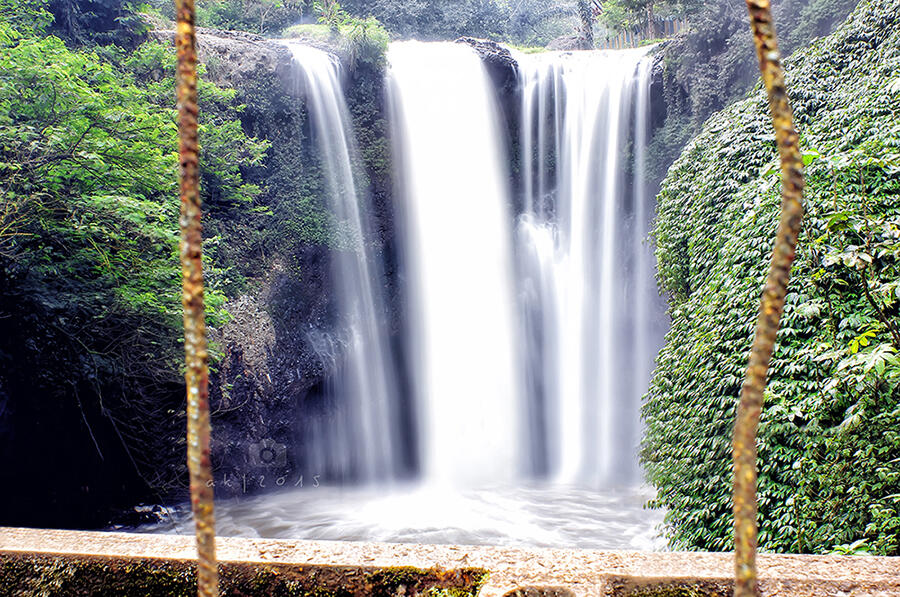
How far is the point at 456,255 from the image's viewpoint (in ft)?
43.0

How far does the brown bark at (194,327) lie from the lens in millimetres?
725

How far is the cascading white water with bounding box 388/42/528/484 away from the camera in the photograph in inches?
501

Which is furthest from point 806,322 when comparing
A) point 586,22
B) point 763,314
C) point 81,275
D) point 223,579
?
point 586,22

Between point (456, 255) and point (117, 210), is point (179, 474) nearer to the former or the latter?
point (117, 210)

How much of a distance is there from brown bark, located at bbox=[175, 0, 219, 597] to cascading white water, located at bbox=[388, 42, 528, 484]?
1198cm

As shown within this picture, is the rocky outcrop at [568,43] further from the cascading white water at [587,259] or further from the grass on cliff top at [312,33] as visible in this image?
the grass on cliff top at [312,33]

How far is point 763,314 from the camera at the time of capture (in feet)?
2.31

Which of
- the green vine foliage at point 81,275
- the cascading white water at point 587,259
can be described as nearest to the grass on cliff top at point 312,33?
the cascading white water at point 587,259

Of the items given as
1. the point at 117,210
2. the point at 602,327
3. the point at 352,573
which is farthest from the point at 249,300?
the point at 352,573

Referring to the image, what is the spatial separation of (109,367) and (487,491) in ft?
21.4

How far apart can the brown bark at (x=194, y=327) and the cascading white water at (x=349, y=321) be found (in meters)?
11.4

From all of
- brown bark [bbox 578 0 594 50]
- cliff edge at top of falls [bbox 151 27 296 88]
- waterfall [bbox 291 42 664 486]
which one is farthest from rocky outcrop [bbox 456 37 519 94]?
brown bark [bbox 578 0 594 50]

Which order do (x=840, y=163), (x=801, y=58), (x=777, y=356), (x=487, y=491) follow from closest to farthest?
1. (x=840, y=163)
2. (x=777, y=356)
3. (x=801, y=58)
4. (x=487, y=491)

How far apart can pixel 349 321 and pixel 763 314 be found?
11.9m
